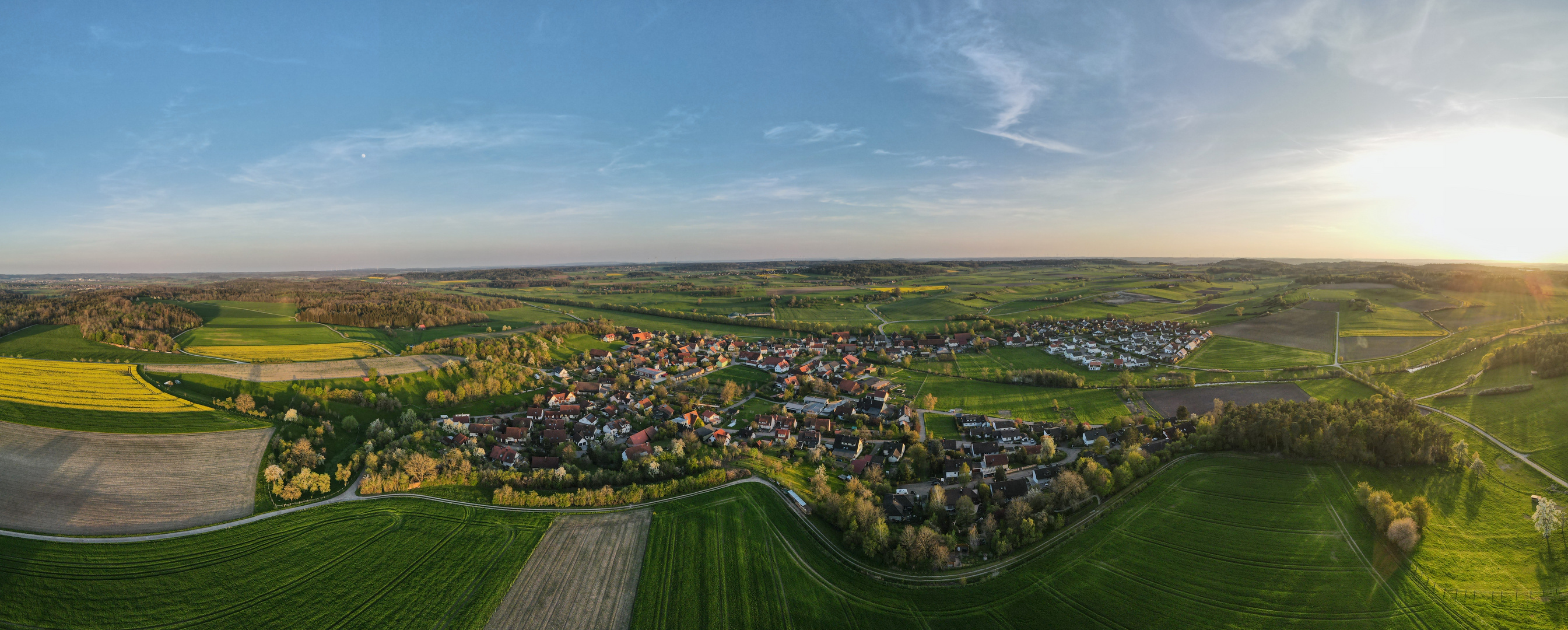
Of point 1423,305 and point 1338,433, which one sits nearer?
point 1338,433

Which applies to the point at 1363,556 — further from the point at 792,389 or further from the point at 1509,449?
the point at 792,389

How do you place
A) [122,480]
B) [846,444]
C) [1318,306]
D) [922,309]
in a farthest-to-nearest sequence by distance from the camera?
[922,309], [1318,306], [846,444], [122,480]

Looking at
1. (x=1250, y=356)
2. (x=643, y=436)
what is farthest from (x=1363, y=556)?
(x=1250, y=356)

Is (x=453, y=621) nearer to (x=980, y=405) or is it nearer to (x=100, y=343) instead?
(x=980, y=405)

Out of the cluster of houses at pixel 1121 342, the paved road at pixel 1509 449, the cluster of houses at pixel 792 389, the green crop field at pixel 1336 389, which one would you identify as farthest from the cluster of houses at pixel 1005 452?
the cluster of houses at pixel 1121 342

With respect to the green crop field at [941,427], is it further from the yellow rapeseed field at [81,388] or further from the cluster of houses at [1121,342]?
the yellow rapeseed field at [81,388]

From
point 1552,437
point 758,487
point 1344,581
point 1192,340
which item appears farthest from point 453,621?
point 1192,340

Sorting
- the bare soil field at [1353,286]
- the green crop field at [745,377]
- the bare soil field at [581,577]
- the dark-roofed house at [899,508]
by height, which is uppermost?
the bare soil field at [1353,286]
